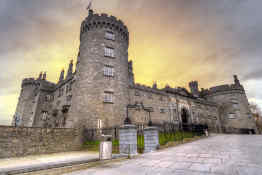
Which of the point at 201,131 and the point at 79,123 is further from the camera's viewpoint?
the point at 201,131

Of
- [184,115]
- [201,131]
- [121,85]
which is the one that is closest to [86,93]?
[121,85]

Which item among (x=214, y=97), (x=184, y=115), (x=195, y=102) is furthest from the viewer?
(x=214, y=97)

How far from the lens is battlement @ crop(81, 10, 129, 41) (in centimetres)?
2103

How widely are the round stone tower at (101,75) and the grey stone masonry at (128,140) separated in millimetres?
7554

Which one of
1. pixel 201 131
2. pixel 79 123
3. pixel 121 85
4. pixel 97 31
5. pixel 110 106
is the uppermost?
pixel 97 31

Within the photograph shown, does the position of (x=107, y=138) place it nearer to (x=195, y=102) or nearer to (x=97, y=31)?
(x=97, y=31)

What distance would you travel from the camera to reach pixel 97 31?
67.9 feet

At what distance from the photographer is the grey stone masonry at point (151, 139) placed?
984cm

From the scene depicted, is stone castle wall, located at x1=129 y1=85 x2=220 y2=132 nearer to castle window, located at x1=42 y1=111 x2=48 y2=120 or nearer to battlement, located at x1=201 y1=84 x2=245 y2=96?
battlement, located at x1=201 y1=84 x2=245 y2=96

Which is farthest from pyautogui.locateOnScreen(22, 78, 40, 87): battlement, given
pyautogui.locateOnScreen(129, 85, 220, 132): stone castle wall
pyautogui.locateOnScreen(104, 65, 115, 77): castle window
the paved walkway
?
the paved walkway

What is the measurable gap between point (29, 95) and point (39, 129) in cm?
2469

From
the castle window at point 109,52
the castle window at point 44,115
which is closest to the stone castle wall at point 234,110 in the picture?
the castle window at point 109,52

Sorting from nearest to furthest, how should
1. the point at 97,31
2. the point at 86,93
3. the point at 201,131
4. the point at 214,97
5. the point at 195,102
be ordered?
the point at 86,93
the point at 201,131
the point at 97,31
the point at 195,102
the point at 214,97

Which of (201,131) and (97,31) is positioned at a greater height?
(97,31)
